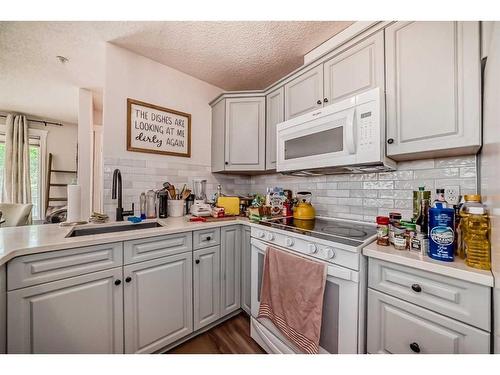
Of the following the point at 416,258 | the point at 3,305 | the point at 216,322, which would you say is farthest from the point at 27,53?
the point at 416,258

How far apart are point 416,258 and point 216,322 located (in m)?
1.39

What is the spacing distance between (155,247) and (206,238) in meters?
0.35

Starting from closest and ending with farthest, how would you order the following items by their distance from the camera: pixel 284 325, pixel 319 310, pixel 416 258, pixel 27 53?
pixel 416 258, pixel 319 310, pixel 284 325, pixel 27 53

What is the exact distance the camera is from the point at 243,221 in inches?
62.3

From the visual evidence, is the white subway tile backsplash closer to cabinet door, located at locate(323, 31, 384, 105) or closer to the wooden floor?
cabinet door, located at locate(323, 31, 384, 105)

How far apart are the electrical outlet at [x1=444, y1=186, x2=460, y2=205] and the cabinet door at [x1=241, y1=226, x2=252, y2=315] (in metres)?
1.21

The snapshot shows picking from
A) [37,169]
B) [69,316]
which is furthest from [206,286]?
[37,169]

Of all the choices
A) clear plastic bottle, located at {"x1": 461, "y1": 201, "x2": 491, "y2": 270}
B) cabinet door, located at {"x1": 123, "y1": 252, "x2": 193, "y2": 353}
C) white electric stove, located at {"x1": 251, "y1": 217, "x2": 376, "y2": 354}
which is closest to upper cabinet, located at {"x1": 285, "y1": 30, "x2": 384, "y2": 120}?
clear plastic bottle, located at {"x1": 461, "y1": 201, "x2": 491, "y2": 270}

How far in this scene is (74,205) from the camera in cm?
140

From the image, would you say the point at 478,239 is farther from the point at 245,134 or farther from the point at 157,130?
the point at 157,130

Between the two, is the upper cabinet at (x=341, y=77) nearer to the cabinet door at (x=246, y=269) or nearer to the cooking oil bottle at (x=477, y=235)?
the cooking oil bottle at (x=477, y=235)

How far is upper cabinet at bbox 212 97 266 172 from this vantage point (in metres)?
1.93
